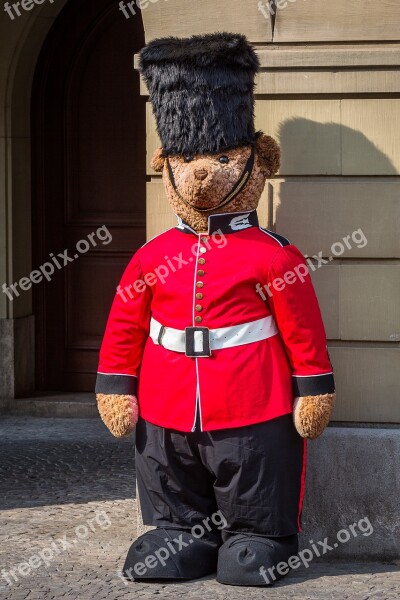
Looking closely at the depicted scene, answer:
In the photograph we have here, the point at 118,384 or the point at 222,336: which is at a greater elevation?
the point at 222,336

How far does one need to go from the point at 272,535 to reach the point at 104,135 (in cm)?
436

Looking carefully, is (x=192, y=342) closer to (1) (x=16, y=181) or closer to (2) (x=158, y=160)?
(2) (x=158, y=160)

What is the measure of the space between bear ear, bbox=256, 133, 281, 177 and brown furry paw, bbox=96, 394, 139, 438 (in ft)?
3.69

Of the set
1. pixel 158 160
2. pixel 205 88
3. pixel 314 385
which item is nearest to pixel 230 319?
pixel 314 385

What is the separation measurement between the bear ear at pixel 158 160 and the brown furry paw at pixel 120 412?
98 cm

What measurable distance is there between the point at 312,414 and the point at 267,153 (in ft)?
Answer: 3.63

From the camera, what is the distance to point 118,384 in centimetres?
547

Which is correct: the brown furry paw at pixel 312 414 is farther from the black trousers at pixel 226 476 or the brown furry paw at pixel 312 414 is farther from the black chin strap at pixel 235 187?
the black chin strap at pixel 235 187

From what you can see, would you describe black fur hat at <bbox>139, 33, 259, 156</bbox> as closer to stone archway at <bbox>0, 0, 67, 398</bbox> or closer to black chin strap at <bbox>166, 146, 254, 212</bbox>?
black chin strap at <bbox>166, 146, 254, 212</bbox>

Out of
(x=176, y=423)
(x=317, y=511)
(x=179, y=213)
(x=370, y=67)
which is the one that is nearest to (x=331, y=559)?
(x=317, y=511)

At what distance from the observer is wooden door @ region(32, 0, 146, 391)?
897cm

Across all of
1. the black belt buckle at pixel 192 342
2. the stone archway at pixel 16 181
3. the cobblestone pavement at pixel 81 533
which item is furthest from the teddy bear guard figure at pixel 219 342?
the stone archway at pixel 16 181

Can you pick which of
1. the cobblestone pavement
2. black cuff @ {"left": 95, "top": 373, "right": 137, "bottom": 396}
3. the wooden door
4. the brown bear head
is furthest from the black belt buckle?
the wooden door

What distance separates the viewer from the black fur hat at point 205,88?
5.25 m
